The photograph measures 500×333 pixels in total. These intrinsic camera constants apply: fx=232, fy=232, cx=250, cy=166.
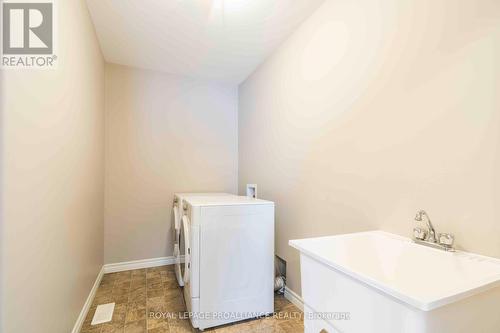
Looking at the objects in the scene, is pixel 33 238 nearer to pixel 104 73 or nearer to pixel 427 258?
pixel 427 258

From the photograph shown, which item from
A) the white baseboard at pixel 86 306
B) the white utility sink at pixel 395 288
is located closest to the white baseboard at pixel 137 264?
the white baseboard at pixel 86 306

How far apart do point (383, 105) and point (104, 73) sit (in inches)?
113

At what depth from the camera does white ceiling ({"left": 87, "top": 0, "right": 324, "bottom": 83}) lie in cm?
180

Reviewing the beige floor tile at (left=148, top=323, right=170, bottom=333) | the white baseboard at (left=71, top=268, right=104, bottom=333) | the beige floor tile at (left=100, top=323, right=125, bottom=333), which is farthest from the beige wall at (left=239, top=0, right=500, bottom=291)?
the white baseboard at (left=71, top=268, right=104, bottom=333)

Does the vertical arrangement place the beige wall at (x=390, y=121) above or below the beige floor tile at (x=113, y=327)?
above

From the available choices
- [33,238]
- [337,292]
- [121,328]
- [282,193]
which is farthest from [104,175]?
[337,292]

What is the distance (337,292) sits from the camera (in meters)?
0.84

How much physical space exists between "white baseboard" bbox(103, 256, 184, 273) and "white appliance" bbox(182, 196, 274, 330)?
4.26ft

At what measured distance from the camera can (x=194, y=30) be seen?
2.09m

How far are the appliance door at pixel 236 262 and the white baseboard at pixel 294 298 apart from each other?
251 millimetres

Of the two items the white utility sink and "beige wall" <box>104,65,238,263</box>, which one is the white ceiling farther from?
the white utility sink

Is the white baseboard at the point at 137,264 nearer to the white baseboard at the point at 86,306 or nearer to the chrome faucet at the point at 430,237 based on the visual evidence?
the white baseboard at the point at 86,306

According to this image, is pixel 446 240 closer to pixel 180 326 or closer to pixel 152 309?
pixel 180 326

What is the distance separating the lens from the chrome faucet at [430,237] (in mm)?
979
